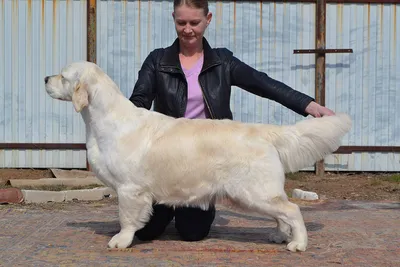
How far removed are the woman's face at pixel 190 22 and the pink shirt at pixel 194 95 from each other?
206 mm

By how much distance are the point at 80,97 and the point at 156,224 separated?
115 centimetres

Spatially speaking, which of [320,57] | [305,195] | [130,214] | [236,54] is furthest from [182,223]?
[320,57]

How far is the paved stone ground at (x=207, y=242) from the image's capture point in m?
4.38

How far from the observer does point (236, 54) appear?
949 centimetres

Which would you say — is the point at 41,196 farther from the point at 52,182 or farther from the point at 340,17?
the point at 340,17

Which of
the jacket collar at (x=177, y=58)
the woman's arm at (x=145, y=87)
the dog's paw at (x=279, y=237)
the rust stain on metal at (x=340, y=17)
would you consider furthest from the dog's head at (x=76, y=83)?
the rust stain on metal at (x=340, y=17)

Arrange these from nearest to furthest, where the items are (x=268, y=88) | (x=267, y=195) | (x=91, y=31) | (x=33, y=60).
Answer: (x=267, y=195)
(x=268, y=88)
(x=91, y=31)
(x=33, y=60)

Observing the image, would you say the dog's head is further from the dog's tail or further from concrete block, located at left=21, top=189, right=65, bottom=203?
concrete block, located at left=21, top=189, right=65, bottom=203

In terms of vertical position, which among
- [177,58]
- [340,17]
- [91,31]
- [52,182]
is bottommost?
[52,182]

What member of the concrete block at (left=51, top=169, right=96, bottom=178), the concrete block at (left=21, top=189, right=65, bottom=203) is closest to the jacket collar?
the concrete block at (left=21, top=189, right=65, bottom=203)

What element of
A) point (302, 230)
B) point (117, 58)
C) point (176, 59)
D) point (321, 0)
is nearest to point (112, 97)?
point (176, 59)

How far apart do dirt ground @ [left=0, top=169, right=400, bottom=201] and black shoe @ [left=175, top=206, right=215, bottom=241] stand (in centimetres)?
291

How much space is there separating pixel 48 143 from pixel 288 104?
5163mm

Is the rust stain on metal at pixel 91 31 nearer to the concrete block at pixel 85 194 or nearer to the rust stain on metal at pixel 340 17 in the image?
the concrete block at pixel 85 194
